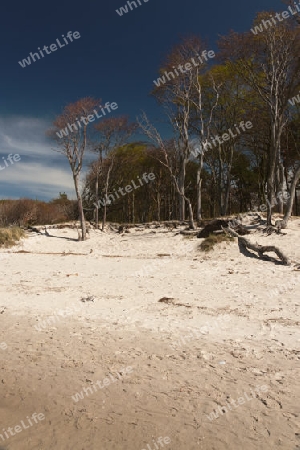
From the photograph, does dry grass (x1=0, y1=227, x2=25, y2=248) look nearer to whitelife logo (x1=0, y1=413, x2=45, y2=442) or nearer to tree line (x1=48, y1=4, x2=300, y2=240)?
tree line (x1=48, y1=4, x2=300, y2=240)

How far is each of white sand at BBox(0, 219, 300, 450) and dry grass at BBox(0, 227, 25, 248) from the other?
9.02m

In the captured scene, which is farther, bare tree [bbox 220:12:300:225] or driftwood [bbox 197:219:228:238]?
driftwood [bbox 197:219:228:238]

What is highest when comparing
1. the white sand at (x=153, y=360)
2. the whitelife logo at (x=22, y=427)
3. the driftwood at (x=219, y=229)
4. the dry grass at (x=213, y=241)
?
the driftwood at (x=219, y=229)

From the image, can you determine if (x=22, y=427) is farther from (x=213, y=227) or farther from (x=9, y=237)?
(x=9, y=237)

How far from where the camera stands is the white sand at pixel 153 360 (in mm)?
2561

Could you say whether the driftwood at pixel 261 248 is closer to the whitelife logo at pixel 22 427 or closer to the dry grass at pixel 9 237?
the whitelife logo at pixel 22 427

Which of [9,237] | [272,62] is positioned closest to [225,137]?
[272,62]

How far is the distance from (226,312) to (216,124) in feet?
68.4

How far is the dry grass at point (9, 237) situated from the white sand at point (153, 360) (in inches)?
355

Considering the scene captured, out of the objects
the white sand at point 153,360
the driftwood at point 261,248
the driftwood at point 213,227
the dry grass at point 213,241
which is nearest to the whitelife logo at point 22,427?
the white sand at point 153,360

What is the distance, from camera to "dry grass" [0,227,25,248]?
16.5 meters

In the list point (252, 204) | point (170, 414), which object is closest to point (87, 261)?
point (170, 414)

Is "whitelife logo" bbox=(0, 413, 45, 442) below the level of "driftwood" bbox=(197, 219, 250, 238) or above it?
below

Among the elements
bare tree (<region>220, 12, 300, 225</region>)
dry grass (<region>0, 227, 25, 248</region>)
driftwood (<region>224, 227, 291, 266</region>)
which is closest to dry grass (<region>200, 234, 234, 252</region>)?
driftwood (<region>224, 227, 291, 266</region>)
